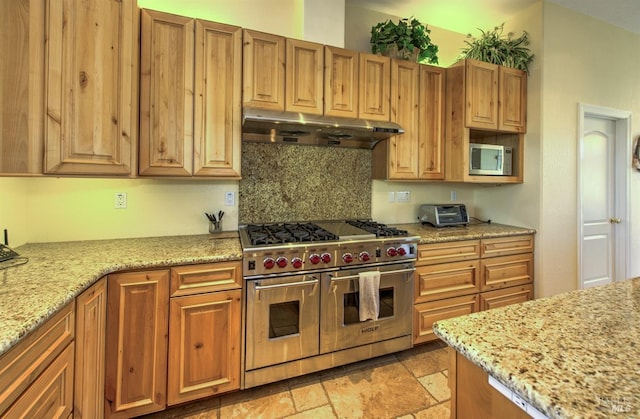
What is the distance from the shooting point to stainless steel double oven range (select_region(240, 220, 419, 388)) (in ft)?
5.98

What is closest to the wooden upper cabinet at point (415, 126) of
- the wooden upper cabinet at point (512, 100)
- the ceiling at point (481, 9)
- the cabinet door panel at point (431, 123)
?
the cabinet door panel at point (431, 123)

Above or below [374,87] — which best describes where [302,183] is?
below

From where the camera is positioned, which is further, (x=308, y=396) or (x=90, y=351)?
(x=308, y=396)

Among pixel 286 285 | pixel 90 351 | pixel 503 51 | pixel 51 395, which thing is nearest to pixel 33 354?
pixel 51 395

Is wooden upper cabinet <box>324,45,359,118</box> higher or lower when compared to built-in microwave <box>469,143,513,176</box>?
higher

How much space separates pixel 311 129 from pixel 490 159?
1812 mm

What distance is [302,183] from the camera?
8.48ft

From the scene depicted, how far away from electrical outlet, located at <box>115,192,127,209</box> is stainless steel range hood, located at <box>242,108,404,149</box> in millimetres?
991

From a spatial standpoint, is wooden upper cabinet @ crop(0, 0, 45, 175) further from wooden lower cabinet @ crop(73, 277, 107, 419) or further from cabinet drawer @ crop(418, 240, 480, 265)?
cabinet drawer @ crop(418, 240, 480, 265)

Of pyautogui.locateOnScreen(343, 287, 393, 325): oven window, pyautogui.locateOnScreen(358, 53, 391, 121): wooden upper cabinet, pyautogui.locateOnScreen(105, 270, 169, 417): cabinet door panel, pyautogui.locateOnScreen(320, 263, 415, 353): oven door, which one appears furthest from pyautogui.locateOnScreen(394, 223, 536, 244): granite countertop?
pyautogui.locateOnScreen(105, 270, 169, 417): cabinet door panel

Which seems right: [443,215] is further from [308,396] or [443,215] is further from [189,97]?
[189,97]

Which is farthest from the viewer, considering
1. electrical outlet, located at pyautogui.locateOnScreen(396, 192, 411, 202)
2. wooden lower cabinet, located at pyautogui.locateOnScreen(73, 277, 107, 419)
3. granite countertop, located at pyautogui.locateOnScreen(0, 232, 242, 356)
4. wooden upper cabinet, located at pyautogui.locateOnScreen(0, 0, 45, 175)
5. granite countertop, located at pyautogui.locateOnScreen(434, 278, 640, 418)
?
electrical outlet, located at pyautogui.locateOnScreen(396, 192, 411, 202)

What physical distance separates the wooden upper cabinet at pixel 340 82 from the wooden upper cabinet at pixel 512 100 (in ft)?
4.91

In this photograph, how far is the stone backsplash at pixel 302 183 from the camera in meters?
2.42
